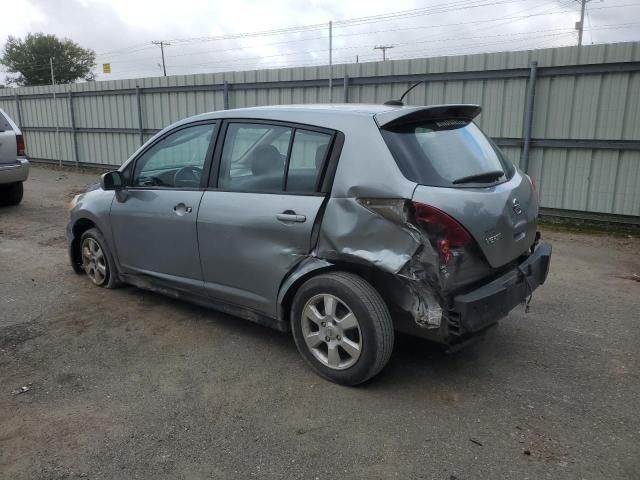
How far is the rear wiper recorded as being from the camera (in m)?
3.34

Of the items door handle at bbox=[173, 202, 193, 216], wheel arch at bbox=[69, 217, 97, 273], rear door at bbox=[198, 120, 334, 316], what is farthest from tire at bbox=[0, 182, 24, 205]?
rear door at bbox=[198, 120, 334, 316]

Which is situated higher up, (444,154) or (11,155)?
(444,154)

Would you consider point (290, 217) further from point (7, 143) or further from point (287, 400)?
point (7, 143)

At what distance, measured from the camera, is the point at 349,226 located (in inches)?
131

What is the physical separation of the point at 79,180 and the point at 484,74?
33.5 feet

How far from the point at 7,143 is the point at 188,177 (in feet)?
20.7

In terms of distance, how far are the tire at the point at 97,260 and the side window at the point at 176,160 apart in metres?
0.82

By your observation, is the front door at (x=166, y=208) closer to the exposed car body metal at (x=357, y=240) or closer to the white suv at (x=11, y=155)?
the exposed car body metal at (x=357, y=240)

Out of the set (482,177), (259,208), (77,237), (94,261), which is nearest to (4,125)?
(77,237)

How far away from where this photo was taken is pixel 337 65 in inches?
401

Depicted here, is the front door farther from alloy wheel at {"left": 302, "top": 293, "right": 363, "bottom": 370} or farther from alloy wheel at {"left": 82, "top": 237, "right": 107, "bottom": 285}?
alloy wheel at {"left": 302, "top": 293, "right": 363, "bottom": 370}

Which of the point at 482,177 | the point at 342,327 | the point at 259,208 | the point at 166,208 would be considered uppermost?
A: the point at 482,177

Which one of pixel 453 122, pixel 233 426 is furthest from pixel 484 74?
pixel 233 426

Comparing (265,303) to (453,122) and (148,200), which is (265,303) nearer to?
(148,200)
